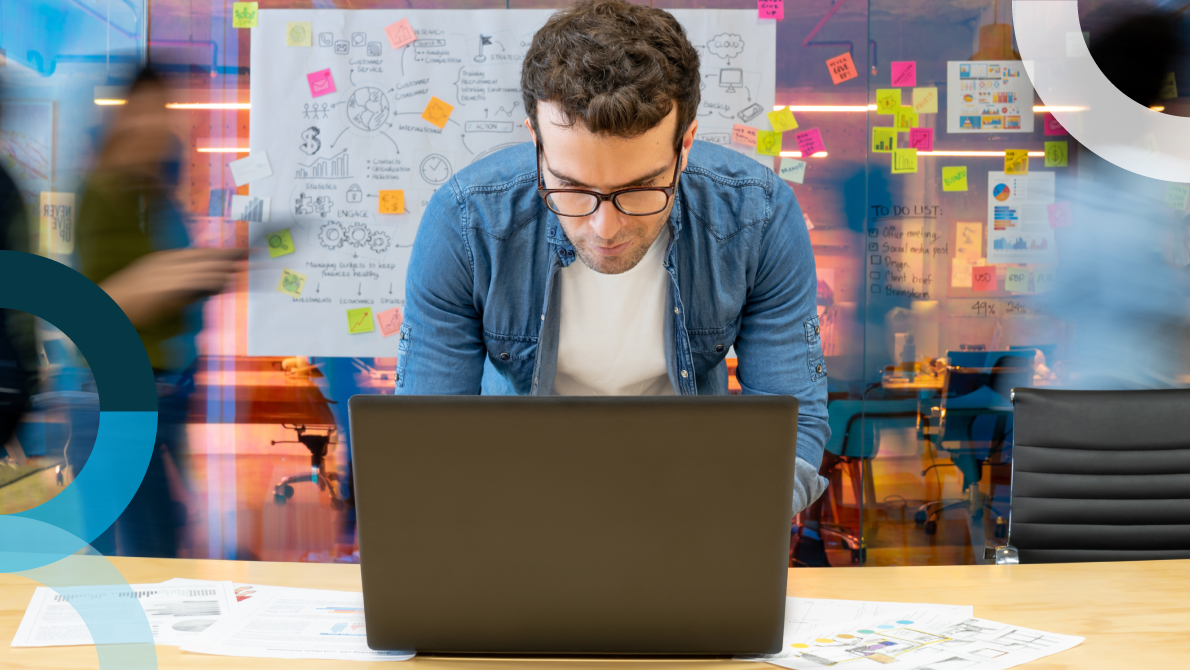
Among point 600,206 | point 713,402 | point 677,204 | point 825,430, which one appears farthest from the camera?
point 677,204

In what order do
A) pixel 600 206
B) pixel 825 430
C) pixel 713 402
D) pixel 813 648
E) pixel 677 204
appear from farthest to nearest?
pixel 677 204, pixel 825 430, pixel 600 206, pixel 813 648, pixel 713 402

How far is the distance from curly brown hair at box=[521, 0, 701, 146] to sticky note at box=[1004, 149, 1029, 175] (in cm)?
214

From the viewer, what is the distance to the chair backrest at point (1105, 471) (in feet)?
5.15

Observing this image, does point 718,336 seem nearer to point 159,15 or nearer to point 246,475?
point 246,475

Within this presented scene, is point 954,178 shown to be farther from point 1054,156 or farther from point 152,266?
point 152,266

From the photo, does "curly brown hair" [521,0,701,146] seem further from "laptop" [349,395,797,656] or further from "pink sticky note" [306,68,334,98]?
"pink sticky note" [306,68,334,98]

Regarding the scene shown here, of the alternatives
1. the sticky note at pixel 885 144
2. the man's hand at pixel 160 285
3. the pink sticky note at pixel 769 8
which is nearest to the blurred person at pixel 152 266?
the man's hand at pixel 160 285

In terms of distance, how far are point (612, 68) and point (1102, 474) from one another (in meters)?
1.32

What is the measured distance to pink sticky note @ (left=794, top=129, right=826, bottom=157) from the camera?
2.73 m

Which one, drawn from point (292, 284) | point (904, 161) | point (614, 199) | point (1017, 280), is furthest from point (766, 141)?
point (614, 199)

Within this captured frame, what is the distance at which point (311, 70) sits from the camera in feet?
8.88

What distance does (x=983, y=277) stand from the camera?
2.77 m

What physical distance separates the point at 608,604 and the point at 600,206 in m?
0.51

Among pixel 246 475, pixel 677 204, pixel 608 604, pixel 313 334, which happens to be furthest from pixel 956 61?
pixel 246 475
